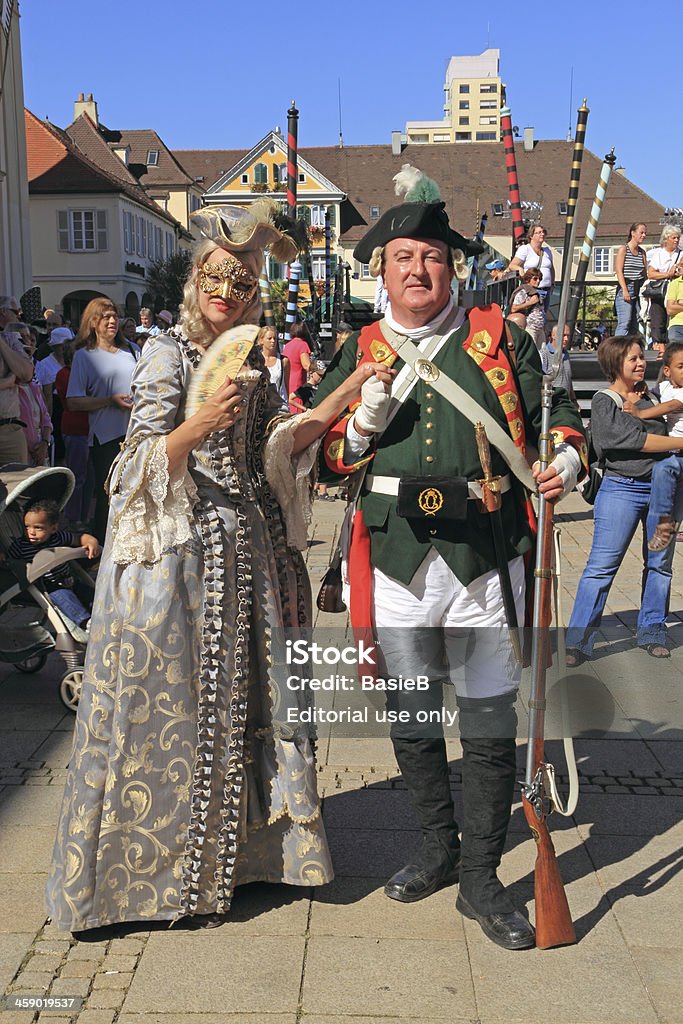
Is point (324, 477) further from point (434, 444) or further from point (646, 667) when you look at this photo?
point (646, 667)

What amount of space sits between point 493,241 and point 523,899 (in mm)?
55187

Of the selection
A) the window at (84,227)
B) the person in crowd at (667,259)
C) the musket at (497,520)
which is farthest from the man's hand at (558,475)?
the window at (84,227)

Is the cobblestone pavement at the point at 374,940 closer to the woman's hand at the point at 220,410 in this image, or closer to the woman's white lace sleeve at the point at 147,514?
the woman's white lace sleeve at the point at 147,514

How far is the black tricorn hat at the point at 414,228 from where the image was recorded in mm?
3277

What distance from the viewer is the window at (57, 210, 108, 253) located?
48469mm

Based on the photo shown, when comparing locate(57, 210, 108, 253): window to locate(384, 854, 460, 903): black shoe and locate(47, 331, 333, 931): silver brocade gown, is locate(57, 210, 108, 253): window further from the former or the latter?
locate(384, 854, 460, 903): black shoe

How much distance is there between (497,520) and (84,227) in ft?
157

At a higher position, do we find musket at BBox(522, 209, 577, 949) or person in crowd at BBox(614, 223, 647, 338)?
person in crowd at BBox(614, 223, 647, 338)

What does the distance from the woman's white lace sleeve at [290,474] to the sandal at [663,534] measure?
11.0 feet

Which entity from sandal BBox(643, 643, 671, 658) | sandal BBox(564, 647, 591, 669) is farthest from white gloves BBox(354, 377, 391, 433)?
sandal BBox(643, 643, 671, 658)

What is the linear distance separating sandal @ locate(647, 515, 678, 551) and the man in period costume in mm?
3136

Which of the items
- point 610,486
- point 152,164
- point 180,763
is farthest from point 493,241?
point 180,763

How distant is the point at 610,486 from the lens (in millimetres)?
6398

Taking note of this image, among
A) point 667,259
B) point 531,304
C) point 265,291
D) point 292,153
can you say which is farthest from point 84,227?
point 265,291
